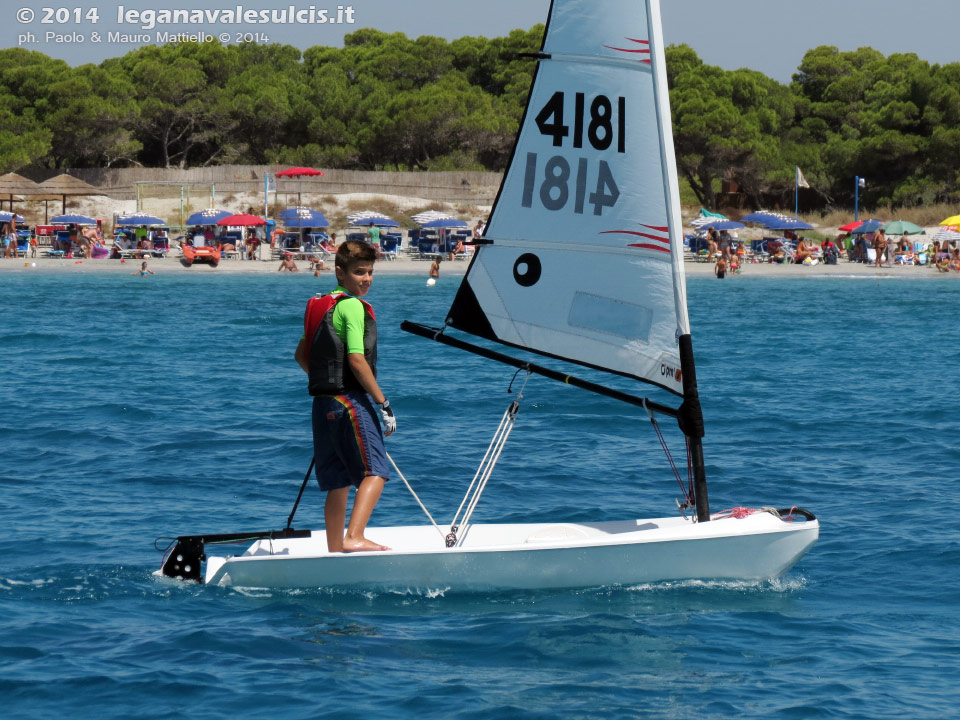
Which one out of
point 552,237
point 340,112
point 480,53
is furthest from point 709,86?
point 552,237

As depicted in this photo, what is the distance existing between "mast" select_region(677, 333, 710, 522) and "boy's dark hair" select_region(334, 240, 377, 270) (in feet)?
6.49

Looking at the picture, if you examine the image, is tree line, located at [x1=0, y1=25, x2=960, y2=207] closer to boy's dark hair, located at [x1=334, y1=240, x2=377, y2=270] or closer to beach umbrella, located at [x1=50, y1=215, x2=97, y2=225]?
beach umbrella, located at [x1=50, y1=215, x2=97, y2=225]

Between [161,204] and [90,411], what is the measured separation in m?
53.8

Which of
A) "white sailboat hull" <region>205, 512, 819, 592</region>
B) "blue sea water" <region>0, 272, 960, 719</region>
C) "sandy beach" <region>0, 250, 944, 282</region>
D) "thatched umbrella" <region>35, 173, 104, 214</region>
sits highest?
"thatched umbrella" <region>35, 173, 104, 214</region>

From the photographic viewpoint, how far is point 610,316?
766cm

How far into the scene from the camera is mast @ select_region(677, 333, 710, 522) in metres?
7.45

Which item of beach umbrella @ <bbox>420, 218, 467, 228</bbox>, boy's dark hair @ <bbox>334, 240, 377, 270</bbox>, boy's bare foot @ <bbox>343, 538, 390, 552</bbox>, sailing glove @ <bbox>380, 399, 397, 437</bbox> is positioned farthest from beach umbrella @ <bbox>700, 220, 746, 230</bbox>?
sailing glove @ <bbox>380, 399, 397, 437</bbox>

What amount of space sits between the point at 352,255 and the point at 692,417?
2299mm

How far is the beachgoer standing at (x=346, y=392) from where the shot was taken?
6945 mm

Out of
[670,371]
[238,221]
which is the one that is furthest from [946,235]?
[670,371]

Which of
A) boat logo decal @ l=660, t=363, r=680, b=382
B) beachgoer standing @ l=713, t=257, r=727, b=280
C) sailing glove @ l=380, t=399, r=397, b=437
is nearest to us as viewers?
sailing glove @ l=380, t=399, r=397, b=437

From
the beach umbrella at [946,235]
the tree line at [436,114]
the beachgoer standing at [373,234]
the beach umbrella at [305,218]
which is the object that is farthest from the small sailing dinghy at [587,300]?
the tree line at [436,114]

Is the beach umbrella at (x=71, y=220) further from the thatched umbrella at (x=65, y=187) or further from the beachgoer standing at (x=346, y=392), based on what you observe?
the beachgoer standing at (x=346, y=392)

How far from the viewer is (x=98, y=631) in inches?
282
